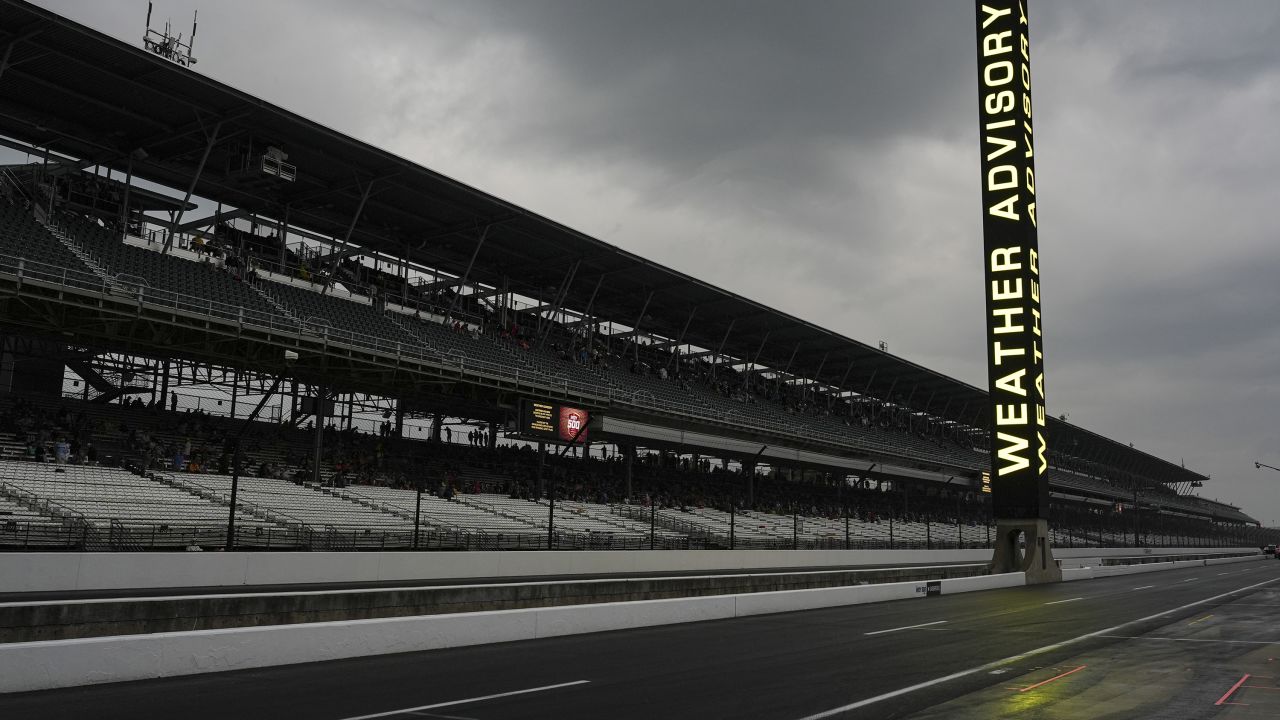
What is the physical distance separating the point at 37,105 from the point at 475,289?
2188cm

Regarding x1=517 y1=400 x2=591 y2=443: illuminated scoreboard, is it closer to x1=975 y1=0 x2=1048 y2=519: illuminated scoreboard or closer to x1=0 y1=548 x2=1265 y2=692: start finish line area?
x1=0 y1=548 x2=1265 y2=692: start finish line area

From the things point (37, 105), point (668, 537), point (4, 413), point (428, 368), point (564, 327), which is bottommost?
point (668, 537)

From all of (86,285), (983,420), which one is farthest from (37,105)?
(983,420)

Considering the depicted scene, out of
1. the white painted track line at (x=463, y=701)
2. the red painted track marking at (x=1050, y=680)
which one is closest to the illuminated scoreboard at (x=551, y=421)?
the white painted track line at (x=463, y=701)

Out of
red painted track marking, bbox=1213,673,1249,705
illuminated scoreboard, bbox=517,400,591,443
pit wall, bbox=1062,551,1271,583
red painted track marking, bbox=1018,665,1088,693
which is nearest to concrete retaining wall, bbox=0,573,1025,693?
red painted track marking, bbox=1018,665,1088,693

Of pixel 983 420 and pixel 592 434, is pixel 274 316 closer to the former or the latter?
pixel 592 434

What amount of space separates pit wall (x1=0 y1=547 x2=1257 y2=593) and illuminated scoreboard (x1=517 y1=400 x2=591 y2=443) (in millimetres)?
5231

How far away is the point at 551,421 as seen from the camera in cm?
3603

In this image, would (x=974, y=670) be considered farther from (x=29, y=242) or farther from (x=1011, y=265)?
(x=1011, y=265)

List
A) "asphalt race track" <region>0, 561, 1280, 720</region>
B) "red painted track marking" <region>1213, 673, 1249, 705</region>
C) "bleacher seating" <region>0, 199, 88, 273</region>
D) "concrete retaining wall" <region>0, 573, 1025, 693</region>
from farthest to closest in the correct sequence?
"bleacher seating" <region>0, 199, 88, 273</region> < "red painted track marking" <region>1213, 673, 1249, 705</region> < "concrete retaining wall" <region>0, 573, 1025, 693</region> < "asphalt race track" <region>0, 561, 1280, 720</region>

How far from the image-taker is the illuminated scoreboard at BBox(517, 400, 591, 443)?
35.4 m

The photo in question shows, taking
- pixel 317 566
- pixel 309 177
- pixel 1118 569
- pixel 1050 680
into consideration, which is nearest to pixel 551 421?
pixel 317 566

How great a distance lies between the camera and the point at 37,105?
31375 millimetres

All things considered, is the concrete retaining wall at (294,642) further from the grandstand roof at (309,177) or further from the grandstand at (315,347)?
the grandstand roof at (309,177)
